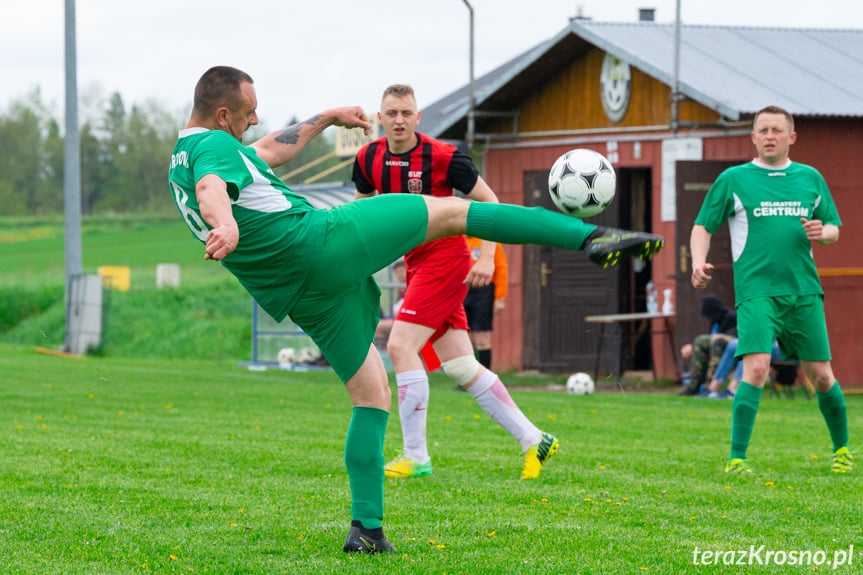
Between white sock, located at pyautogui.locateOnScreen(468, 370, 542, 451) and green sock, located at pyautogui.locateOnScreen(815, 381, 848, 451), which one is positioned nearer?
white sock, located at pyautogui.locateOnScreen(468, 370, 542, 451)

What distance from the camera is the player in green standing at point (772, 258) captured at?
7.09 meters

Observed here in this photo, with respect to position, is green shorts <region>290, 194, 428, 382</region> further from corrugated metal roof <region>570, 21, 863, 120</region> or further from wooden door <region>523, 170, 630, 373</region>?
wooden door <region>523, 170, 630, 373</region>

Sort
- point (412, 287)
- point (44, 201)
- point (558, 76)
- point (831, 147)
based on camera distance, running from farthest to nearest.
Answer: point (44, 201), point (558, 76), point (831, 147), point (412, 287)

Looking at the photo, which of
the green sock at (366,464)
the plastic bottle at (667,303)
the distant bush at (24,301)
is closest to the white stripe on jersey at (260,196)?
the green sock at (366,464)

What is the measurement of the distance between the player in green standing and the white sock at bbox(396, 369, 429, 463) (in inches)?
72.3

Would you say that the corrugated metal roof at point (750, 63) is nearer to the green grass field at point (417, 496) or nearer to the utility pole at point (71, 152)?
the green grass field at point (417, 496)

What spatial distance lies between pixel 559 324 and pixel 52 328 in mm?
18635

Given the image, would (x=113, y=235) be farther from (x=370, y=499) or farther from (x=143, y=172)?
(x=370, y=499)

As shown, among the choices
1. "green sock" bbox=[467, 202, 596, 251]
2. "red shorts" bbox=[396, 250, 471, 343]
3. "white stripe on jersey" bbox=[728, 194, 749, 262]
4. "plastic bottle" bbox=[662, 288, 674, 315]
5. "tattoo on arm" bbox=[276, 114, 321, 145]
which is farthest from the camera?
"plastic bottle" bbox=[662, 288, 674, 315]

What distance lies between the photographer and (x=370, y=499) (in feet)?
15.5

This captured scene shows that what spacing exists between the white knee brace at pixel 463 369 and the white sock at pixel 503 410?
2.1 inches

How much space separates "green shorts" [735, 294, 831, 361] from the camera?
703 cm

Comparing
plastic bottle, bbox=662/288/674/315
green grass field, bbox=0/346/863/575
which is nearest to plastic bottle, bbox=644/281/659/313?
plastic bottle, bbox=662/288/674/315

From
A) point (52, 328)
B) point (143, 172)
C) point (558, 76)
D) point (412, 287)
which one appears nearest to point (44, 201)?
point (143, 172)
